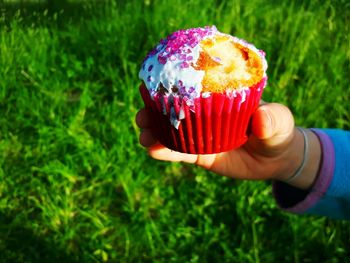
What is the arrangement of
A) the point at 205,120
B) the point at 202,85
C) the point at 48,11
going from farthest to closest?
1. the point at 48,11
2. the point at 205,120
3. the point at 202,85

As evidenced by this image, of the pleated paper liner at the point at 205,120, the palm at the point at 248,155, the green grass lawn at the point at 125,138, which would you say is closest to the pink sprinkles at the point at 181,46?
the pleated paper liner at the point at 205,120

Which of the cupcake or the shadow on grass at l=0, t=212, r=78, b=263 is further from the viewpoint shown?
the shadow on grass at l=0, t=212, r=78, b=263

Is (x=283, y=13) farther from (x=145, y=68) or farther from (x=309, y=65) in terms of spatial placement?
(x=145, y=68)

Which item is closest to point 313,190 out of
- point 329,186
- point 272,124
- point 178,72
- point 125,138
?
point 329,186

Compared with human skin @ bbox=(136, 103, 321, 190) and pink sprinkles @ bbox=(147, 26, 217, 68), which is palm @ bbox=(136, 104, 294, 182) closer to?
human skin @ bbox=(136, 103, 321, 190)

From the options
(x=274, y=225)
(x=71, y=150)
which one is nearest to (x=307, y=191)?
A: (x=274, y=225)

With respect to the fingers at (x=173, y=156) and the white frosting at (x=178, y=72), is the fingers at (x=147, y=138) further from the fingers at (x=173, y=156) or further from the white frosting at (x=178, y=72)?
the white frosting at (x=178, y=72)

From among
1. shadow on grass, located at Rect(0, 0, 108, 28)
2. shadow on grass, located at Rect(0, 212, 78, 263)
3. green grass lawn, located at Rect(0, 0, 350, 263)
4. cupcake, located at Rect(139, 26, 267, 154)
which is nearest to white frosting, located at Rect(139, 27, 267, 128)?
cupcake, located at Rect(139, 26, 267, 154)

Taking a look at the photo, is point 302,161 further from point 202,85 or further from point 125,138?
point 125,138
